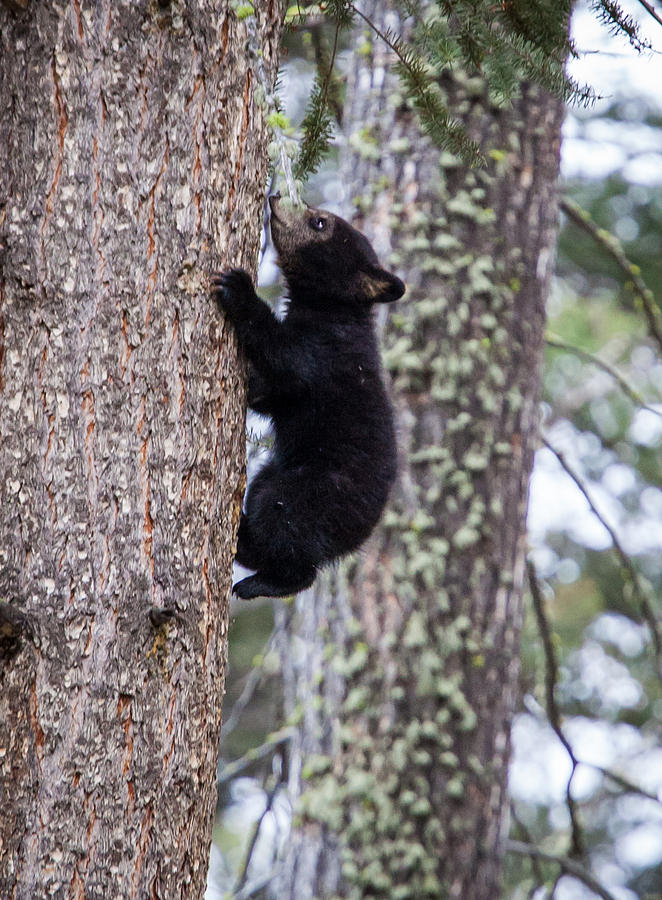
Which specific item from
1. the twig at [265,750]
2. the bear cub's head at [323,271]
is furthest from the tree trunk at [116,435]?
the twig at [265,750]

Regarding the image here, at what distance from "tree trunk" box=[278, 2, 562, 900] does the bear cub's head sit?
3.92 feet

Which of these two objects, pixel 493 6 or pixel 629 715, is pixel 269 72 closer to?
pixel 493 6

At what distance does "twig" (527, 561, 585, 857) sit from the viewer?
15.2 ft

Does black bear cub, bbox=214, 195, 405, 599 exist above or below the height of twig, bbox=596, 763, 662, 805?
above

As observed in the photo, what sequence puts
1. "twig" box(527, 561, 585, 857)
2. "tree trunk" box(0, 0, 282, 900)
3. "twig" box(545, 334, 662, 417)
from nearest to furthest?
"tree trunk" box(0, 0, 282, 900) → "twig" box(527, 561, 585, 857) → "twig" box(545, 334, 662, 417)

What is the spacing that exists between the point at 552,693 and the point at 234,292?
323 cm

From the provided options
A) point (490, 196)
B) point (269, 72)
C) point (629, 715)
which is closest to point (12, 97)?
point (269, 72)

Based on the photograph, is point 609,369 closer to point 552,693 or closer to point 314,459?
point 552,693

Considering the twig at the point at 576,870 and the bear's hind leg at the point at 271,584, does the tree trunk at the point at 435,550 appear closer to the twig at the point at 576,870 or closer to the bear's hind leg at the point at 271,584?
the twig at the point at 576,870

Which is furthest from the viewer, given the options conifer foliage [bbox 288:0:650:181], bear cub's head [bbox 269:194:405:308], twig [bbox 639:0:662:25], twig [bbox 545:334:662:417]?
twig [bbox 545:334:662:417]

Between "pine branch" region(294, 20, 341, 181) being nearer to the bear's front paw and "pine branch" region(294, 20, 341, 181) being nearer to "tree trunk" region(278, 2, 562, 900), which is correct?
the bear's front paw

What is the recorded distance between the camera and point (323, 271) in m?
3.91

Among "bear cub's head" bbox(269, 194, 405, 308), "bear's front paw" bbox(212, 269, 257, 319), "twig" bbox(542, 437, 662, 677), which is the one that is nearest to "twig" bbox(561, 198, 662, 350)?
"twig" bbox(542, 437, 662, 677)

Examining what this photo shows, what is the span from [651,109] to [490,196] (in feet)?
16.5
